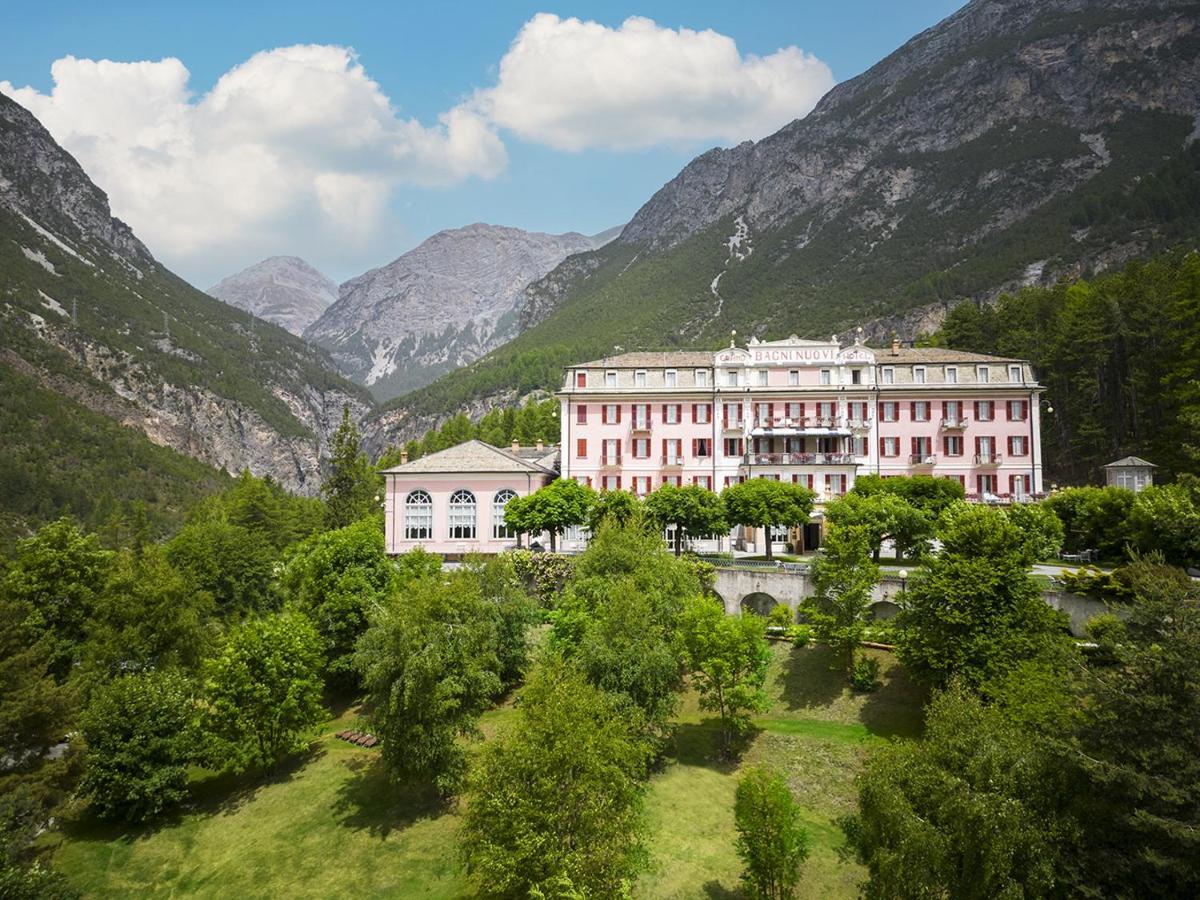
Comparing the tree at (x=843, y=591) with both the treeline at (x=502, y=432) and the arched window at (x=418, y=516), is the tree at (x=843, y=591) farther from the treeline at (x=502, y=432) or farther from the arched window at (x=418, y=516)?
the treeline at (x=502, y=432)

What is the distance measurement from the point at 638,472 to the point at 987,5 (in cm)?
19248

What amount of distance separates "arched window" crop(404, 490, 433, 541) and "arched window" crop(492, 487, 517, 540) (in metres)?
4.49

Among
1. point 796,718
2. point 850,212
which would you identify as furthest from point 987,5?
point 796,718

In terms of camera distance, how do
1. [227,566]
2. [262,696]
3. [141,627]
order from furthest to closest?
[227,566] → [141,627] → [262,696]

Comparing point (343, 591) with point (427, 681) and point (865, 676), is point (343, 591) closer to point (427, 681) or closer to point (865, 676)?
point (427, 681)

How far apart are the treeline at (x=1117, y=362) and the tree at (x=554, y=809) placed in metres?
39.7

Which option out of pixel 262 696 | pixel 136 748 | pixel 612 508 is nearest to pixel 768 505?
pixel 612 508

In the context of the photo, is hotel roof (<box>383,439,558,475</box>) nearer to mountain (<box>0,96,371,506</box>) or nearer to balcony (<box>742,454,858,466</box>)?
balcony (<box>742,454,858,466</box>)

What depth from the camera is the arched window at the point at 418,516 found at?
53719 mm

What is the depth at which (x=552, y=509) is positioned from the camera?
4738 cm

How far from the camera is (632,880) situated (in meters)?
21.6

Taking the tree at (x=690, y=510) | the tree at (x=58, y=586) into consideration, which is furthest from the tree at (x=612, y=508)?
the tree at (x=58, y=586)

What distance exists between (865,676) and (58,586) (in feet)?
127

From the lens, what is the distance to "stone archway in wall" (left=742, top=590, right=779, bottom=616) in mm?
40969
